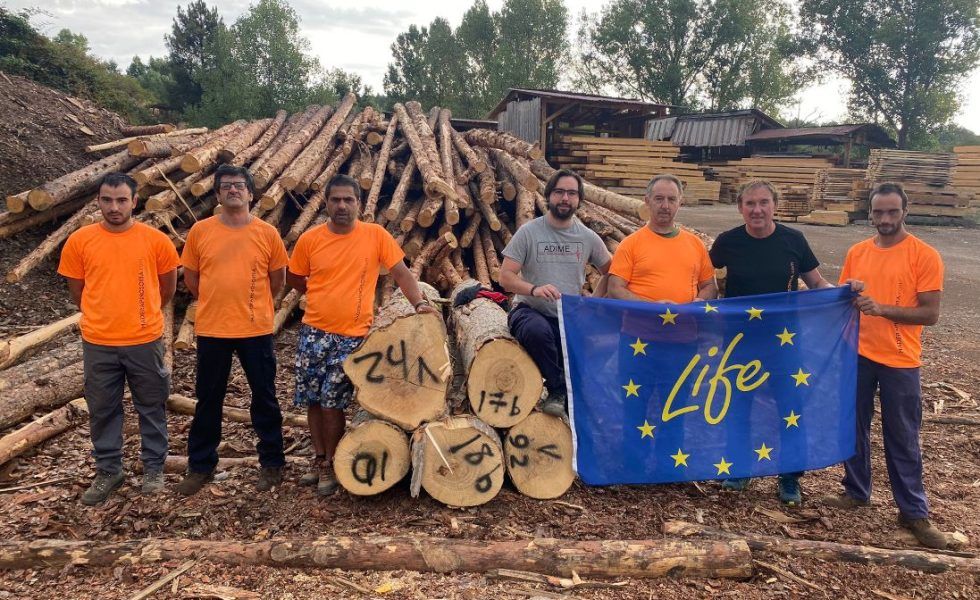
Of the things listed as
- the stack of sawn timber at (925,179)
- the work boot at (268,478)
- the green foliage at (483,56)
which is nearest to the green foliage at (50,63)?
the work boot at (268,478)

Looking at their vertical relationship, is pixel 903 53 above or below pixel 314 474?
above

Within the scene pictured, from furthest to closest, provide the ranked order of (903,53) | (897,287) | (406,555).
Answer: (903,53) → (897,287) → (406,555)

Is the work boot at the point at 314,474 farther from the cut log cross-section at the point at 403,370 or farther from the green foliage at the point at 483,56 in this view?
the green foliage at the point at 483,56

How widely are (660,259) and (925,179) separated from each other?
19372mm

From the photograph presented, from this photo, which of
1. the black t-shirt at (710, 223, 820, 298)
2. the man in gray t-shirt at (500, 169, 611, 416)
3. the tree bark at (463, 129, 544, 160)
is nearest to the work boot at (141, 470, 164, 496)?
the man in gray t-shirt at (500, 169, 611, 416)

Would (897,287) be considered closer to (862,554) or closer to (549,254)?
(862,554)

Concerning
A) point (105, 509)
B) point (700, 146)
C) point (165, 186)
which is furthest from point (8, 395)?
point (700, 146)

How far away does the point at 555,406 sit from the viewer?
4.01m

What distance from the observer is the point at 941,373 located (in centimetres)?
687

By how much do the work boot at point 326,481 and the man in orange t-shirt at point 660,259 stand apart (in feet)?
7.60


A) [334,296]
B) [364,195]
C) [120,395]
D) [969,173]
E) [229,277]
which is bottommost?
[120,395]

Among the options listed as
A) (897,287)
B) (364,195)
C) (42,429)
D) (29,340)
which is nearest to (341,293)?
(42,429)

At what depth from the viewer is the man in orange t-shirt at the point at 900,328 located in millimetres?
3650

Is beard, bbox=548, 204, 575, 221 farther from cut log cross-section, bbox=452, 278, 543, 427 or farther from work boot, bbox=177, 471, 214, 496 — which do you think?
work boot, bbox=177, 471, 214, 496
